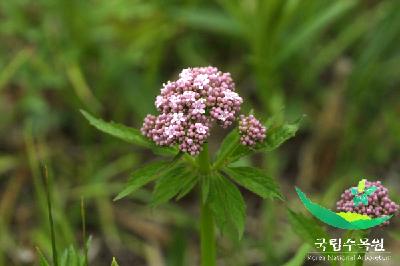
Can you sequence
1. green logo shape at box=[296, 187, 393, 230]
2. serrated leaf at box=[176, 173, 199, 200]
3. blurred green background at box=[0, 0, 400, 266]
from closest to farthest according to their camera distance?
green logo shape at box=[296, 187, 393, 230] < serrated leaf at box=[176, 173, 199, 200] < blurred green background at box=[0, 0, 400, 266]

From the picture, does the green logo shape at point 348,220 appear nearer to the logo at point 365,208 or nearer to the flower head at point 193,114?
the logo at point 365,208

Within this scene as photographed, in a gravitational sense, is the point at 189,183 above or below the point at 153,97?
below

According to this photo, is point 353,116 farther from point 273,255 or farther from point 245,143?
point 245,143

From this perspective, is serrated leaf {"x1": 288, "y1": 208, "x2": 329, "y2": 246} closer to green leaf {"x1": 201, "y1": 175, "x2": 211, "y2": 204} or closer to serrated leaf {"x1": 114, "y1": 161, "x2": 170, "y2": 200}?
green leaf {"x1": 201, "y1": 175, "x2": 211, "y2": 204}

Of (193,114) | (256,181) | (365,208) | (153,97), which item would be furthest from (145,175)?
(153,97)

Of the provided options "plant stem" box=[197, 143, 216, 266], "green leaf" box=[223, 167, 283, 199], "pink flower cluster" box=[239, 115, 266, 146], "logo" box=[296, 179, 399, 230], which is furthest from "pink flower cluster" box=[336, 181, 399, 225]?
"plant stem" box=[197, 143, 216, 266]

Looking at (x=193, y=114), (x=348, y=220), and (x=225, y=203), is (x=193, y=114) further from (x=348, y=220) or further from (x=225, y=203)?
(x=348, y=220)

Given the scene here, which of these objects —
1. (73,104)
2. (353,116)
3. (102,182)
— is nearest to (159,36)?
(73,104)
